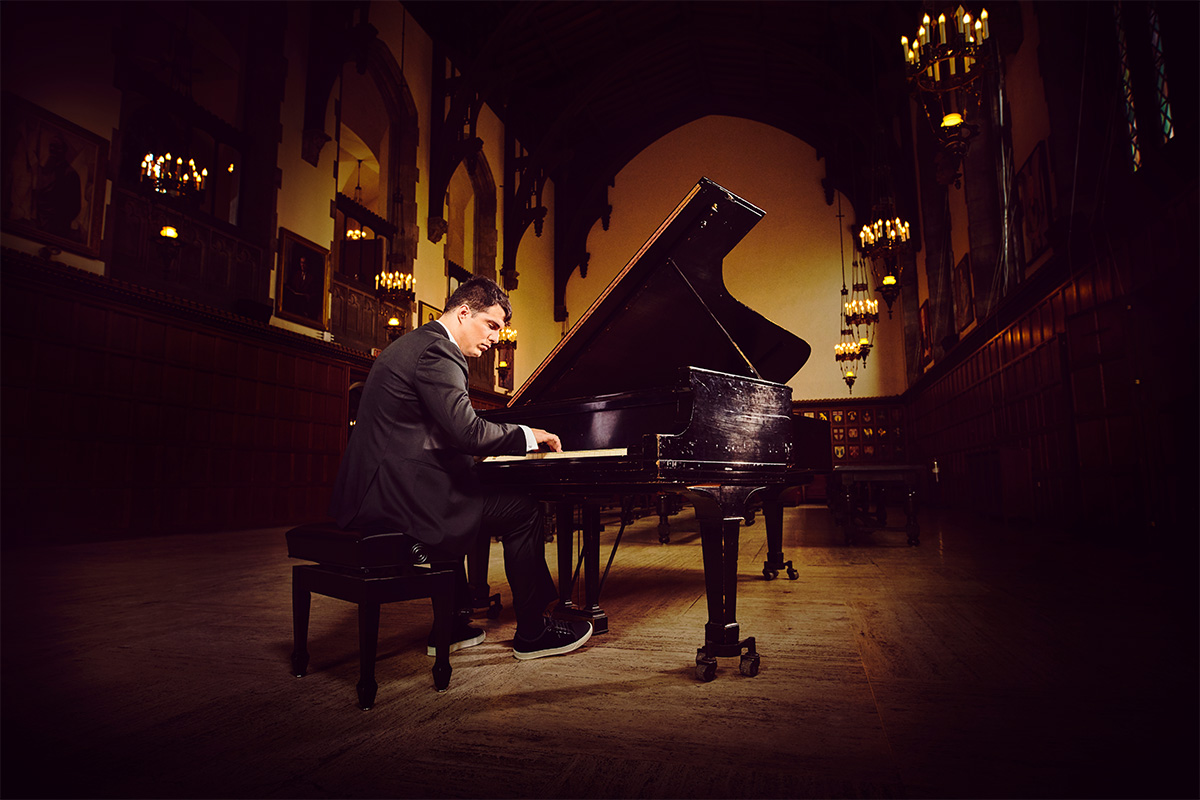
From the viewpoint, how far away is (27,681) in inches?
78.6

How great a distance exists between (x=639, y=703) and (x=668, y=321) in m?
1.49

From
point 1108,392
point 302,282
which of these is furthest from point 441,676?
point 302,282

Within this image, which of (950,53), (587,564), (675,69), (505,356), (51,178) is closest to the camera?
(587,564)

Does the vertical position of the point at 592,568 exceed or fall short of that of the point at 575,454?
it falls short

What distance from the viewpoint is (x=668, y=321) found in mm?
2656

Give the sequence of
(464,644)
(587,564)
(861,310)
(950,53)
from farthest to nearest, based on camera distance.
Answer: (861,310) → (950,53) → (587,564) → (464,644)

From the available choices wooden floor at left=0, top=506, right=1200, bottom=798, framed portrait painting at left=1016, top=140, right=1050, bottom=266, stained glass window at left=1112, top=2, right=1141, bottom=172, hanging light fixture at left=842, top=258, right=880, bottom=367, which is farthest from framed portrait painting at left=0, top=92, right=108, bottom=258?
hanging light fixture at left=842, top=258, right=880, bottom=367

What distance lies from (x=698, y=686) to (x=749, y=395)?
1.00m

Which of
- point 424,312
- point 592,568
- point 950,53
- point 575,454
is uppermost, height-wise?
point 950,53

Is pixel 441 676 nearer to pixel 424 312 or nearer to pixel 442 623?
pixel 442 623

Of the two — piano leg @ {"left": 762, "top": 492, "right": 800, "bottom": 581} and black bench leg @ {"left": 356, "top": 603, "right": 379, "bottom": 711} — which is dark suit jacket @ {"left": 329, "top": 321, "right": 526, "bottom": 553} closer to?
black bench leg @ {"left": 356, "top": 603, "right": 379, "bottom": 711}

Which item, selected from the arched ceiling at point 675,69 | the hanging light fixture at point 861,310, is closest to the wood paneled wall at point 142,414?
the arched ceiling at point 675,69

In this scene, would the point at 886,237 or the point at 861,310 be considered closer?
the point at 886,237

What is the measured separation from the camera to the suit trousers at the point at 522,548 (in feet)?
7.28
